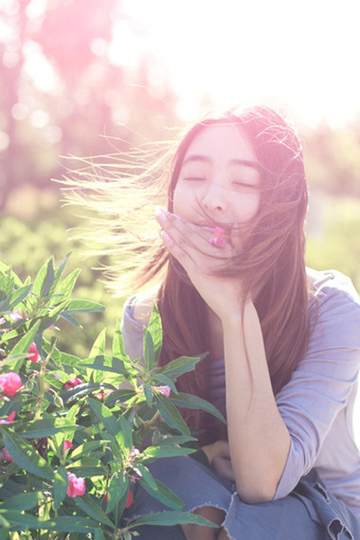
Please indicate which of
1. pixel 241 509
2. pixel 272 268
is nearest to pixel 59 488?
pixel 241 509

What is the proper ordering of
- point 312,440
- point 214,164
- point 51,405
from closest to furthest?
point 51,405, point 312,440, point 214,164

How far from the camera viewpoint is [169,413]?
1.43 metres

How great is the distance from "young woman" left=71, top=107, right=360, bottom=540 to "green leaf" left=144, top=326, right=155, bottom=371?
444 millimetres

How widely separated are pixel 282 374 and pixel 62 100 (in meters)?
19.2

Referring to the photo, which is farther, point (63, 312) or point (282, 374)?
point (282, 374)

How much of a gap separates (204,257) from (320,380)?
493 mm

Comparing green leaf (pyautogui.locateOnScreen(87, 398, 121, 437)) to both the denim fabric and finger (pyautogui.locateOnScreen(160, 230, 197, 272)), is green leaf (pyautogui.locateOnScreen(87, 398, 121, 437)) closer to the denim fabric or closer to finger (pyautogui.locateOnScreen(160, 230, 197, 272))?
the denim fabric

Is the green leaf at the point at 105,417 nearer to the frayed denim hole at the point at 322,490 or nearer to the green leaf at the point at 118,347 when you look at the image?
the green leaf at the point at 118,347

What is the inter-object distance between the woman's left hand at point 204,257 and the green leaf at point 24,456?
852 millimetres

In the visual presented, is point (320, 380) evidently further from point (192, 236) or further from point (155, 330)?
point (155, 330)

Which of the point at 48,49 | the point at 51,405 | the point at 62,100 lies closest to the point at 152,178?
the point at 51,405

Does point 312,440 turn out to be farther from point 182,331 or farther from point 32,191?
point 32,191

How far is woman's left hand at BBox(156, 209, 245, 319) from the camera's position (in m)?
1.95

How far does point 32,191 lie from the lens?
48.7 ft
